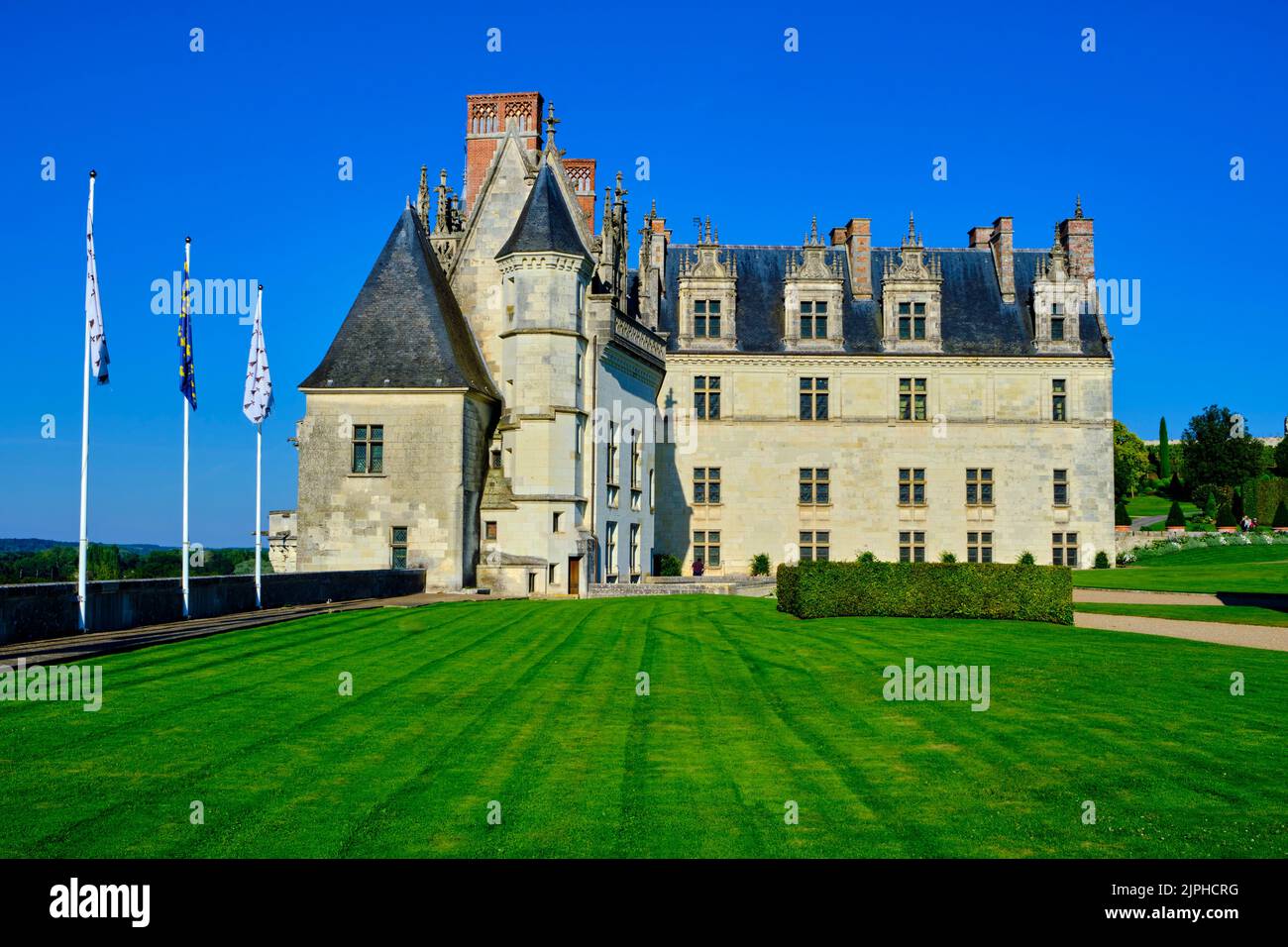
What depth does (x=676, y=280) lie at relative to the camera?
178ft

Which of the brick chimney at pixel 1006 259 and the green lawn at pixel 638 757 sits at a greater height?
the brick chimney at pixel 1006 259

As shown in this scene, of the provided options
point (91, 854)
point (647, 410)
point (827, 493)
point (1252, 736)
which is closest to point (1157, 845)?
point (1252, 736)

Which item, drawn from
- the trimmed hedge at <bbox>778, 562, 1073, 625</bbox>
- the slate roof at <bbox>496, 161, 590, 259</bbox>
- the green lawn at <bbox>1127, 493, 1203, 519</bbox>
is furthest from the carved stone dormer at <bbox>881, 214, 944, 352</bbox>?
the green lawn at <bbox>1127, 493, 1203, 519</bbox>

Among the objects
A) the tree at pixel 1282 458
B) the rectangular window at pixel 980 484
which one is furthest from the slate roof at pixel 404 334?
the tree at pixel 1282 458

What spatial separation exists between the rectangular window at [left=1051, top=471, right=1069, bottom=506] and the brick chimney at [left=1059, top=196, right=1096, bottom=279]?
29.9 ft

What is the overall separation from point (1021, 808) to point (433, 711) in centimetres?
654

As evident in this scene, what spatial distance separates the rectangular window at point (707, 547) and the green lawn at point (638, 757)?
3369 cm

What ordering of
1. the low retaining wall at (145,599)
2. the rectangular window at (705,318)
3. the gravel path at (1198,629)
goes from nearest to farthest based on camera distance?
1. the low retaining wall at (145,599)
2. the gravel path at (1198,629)
3. the rectangular window at (705,318)

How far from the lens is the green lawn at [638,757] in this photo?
27.2ft

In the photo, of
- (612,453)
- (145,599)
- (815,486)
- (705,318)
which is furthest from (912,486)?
Answer: (145,599)

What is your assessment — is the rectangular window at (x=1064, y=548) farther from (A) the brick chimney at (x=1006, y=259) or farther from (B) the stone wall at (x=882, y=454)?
(A) the brick chimney at (x=1006, y=259)

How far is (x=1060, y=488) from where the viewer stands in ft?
171

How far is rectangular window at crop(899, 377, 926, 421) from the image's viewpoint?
52156mm
